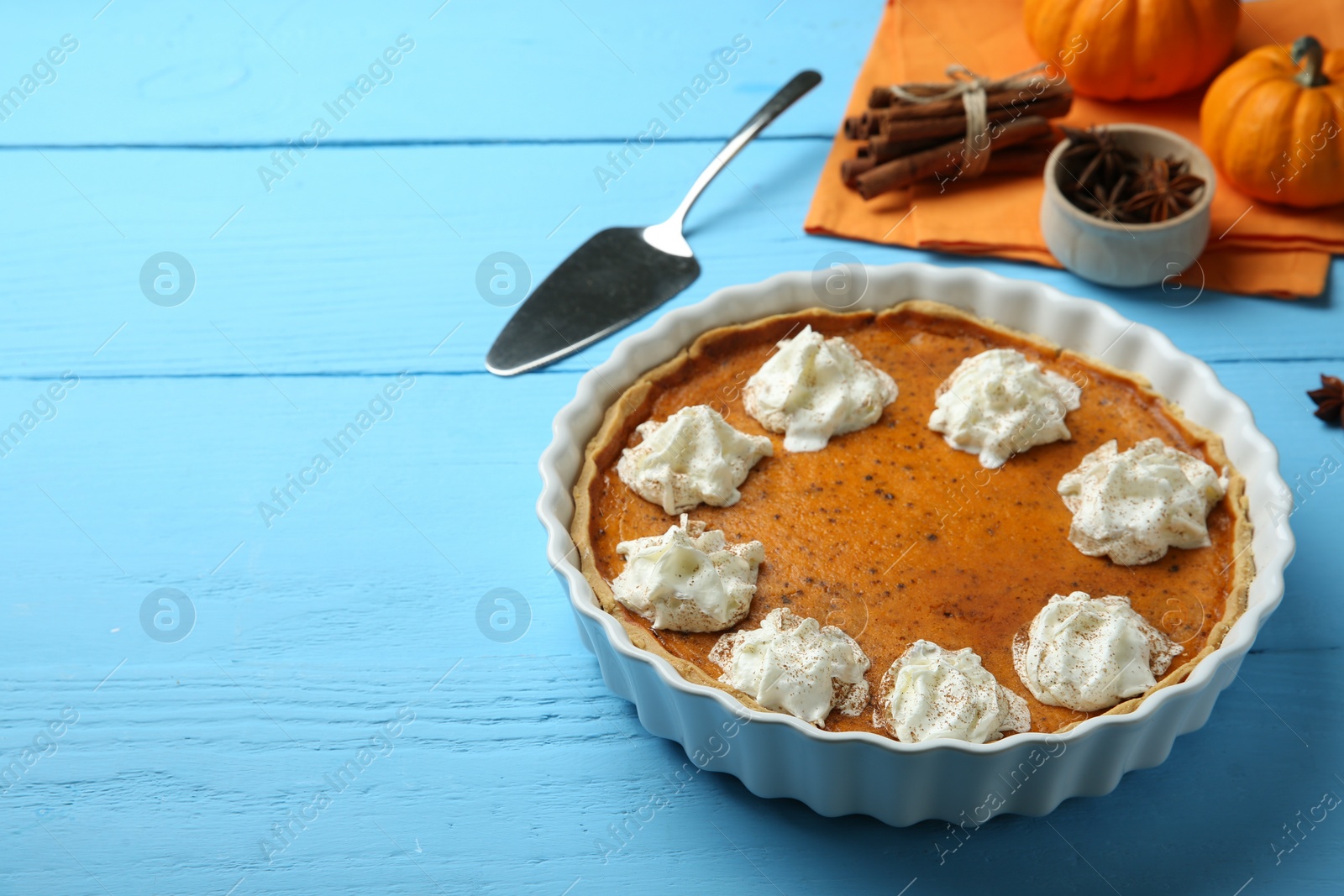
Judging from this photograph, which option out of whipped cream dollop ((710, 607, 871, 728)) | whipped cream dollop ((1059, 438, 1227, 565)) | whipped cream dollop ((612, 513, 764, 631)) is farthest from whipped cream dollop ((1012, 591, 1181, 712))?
whipped cream dollop ((612, 513, 764, 631))

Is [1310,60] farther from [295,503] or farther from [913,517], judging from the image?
[295,503]

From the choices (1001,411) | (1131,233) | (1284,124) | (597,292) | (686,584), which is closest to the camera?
(686,584)

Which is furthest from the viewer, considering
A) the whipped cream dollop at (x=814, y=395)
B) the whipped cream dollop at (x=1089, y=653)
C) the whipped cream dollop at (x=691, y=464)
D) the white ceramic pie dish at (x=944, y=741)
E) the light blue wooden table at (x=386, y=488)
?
the whipped cream dollop at (x=814, y=395)

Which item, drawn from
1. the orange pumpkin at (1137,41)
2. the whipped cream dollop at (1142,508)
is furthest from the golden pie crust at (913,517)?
the orange pumpkin at (1137,41)

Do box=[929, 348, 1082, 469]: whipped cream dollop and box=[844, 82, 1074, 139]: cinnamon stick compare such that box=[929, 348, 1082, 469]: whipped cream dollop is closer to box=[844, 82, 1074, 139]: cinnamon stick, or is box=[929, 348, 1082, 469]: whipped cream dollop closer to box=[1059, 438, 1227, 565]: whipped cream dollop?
box=[1059, 438, 1227, 565]: whipped cream dollop

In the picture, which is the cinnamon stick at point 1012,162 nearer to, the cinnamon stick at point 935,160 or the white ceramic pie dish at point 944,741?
the cinnamon stick at point 935,160

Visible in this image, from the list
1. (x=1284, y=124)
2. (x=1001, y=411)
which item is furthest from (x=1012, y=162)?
(x=1001, y=411)

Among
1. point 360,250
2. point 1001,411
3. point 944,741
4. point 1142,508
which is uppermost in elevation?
point 360,250
